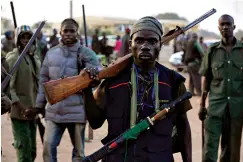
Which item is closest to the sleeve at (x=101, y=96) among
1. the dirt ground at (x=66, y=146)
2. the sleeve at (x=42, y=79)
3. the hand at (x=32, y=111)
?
the sleeve at (x=42, y=79)

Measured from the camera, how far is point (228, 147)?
734 centimetres

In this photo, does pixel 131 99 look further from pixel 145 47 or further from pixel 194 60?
pixel 194 60

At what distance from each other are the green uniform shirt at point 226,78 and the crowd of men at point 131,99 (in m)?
0.01

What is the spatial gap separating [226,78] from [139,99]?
3359 mm

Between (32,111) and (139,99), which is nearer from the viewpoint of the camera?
(139,99)

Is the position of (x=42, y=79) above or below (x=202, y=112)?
above

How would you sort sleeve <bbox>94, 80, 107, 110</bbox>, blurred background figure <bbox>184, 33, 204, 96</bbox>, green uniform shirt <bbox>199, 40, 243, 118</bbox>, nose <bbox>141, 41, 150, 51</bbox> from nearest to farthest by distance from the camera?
nose <bbox>141, 41, 150, 51</bbox>, sleeve <bbox>94, 80, 107, 110</bbox>, green uniform shirt <bbox>199, 40, 243, 118</bbox>, blurred background figure <bbox>184, 33, 204, 96</bbox>

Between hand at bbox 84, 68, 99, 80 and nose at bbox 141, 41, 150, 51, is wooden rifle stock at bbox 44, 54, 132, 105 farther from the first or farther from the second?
nose at bbox 141, 41, 150, 51

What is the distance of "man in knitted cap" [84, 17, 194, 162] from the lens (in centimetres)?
383

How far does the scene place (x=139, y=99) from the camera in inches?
153

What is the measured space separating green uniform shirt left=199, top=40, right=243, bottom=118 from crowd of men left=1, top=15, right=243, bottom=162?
0.03 feet

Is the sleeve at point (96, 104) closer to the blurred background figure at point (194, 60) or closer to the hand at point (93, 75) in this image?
the hand at point (93, 75)

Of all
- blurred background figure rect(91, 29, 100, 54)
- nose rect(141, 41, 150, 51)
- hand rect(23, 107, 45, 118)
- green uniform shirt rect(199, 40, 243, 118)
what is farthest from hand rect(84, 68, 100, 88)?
blurred background figure rect(91, 29, 100, 54)

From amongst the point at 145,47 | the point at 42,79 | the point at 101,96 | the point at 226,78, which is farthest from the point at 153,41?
the point at 226,78
